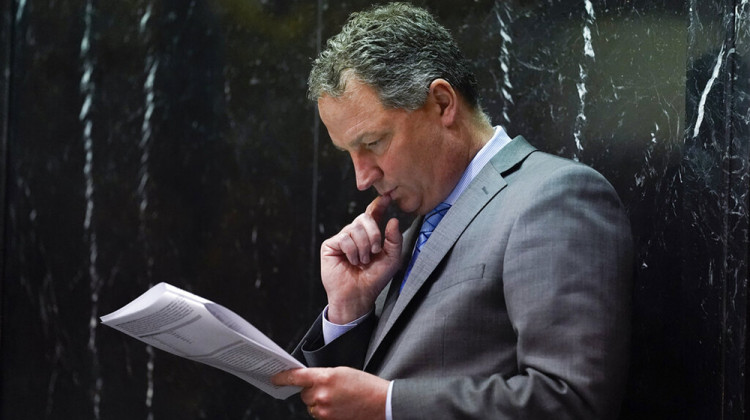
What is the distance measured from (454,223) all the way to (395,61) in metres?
0.35

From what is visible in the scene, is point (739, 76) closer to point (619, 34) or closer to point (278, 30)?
point (619, 34)

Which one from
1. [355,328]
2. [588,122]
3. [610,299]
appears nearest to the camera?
[610,299]

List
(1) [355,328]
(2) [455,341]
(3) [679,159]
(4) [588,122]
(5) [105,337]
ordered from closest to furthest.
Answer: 1. (2) [455,341]
2. (3) [679,159]
3. (1) [355,328]
4. (4) [588,122]
5. (5) [105,337]

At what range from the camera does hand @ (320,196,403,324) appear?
2.06 metres

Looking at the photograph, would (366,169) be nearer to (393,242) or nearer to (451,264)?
(393,242)

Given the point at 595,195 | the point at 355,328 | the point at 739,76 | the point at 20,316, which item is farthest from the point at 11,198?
the point at 739,76

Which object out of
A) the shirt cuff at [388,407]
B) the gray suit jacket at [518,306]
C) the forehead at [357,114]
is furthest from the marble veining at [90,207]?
the shirt cuff at [388,407]

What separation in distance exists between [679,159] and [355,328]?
0.73 metres

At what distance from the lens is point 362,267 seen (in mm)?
2090

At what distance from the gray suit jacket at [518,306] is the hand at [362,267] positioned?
20 cm

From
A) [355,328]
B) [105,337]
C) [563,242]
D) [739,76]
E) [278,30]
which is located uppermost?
[278,30]

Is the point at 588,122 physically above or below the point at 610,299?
above

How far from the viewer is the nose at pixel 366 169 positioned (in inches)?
77.7

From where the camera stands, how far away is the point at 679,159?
72.5 inches
